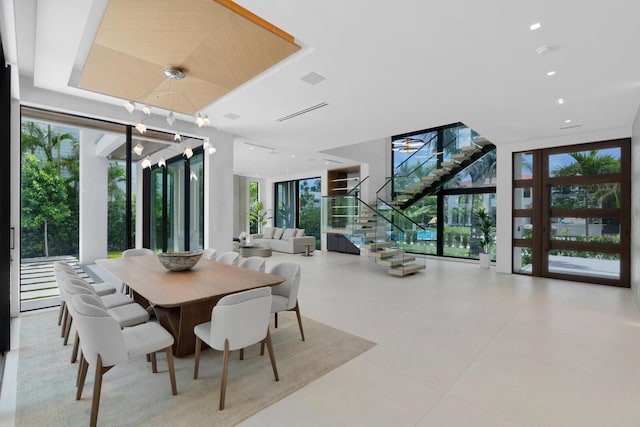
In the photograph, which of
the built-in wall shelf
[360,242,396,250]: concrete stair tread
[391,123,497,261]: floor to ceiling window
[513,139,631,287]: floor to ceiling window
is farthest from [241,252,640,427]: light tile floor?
the built-in wall shelf

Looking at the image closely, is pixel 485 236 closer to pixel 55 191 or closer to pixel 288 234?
pixel 288 234

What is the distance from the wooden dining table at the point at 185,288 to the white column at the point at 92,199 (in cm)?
164

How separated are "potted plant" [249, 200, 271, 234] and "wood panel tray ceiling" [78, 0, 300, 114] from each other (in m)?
9.27

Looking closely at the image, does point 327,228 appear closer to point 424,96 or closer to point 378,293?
point 378,293

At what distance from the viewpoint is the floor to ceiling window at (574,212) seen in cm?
586

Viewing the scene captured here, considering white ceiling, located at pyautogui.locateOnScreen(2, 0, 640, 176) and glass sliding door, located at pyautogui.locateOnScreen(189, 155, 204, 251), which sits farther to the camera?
glass sliding door, located at pyautogui.locateOnScreen(189, 155, 204, 251)

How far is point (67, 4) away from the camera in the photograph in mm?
2482

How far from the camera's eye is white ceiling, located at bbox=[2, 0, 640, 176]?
8.23 ft

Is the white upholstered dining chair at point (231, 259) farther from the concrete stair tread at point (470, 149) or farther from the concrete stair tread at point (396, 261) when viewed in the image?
the concrete stair tread at point (470, 149)

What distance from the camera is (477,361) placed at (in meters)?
2.93

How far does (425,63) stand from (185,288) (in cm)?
345

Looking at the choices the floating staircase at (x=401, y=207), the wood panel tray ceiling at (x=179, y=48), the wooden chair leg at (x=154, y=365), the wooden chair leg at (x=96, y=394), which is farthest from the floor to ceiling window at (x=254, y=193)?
the wooden chair leg at (x=96, y=394)

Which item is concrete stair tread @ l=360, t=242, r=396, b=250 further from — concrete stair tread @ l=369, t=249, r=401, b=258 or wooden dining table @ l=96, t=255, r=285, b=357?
wooden dining table @ l=96, t=255, r=285, b=357

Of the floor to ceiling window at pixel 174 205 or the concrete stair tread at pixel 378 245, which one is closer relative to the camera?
the floor to ceiling window at pixel 174 205
